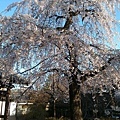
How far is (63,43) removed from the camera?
4.81 metres

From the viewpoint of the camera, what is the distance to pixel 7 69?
5.03m

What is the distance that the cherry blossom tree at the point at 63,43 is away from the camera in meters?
4.86

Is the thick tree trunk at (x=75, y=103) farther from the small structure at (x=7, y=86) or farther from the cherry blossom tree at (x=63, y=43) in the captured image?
the small structure at (x=7, y=86)

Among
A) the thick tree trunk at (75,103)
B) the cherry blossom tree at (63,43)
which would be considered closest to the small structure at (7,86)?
the cherry blossom tree at (63,43)

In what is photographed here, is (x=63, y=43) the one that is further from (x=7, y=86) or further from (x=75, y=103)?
(x=7, y=86)

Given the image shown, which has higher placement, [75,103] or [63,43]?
[63,43]

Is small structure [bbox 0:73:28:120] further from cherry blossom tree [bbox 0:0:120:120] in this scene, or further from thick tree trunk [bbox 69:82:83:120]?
thick tree trunk [bbox 69:82:83:120]

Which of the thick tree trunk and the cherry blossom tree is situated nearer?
the cherry blossom tree

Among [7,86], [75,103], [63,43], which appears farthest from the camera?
[7,86]

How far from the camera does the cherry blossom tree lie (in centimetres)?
486

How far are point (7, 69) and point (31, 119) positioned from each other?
10.8m

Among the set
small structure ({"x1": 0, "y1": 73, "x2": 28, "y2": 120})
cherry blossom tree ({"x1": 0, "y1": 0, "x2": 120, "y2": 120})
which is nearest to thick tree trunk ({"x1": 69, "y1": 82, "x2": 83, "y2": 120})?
cherry blossom tree ({"x1": 0, "y1": 0, "x2": 120, "y2": 120})

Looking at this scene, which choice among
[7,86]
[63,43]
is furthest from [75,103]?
[7,86]

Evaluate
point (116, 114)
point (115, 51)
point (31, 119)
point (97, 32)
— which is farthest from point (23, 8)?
point (31, 119)
